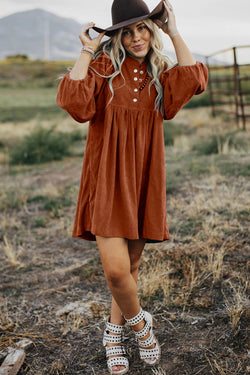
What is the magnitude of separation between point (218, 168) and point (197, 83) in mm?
4357

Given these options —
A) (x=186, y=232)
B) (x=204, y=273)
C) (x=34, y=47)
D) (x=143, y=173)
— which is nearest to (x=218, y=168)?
(x=186, y=232)

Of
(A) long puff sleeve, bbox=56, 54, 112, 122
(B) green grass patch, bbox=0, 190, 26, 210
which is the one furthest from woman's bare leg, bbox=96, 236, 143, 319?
(B) green grass patch, bbox=0, 190, 26, 210

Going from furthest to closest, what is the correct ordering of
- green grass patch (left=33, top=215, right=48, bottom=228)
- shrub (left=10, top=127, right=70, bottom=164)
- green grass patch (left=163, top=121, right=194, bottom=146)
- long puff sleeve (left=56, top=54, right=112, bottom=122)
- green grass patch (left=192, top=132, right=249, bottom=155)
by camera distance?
green grass patch (left=163, top=121, right=194, bottom=146)
shrub (left=10, top=127, right=70, bottom=164)
green grass patch (left=192, top=132, right=249, bottom=155)
green grass patch (left=33, top=215, right=48, bottom=228)
long puff sleeve (left=56, top=54, right=112, bottom=122)

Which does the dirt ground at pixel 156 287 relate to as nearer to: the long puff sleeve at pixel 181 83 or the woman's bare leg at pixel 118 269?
the woman's bare leg at pixel 118 269

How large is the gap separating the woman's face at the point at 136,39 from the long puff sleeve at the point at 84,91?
0.15 meters

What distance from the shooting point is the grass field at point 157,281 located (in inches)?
106

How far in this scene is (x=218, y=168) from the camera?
6.55 m

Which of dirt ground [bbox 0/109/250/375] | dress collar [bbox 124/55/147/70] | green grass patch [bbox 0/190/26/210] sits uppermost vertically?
dress collar [bbox 124/55/147/70]

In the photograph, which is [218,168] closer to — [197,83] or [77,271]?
[77,271]

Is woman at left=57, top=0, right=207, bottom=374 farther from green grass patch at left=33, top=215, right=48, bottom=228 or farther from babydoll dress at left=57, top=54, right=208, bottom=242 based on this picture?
green grass patch at left=33, top=215, right=48, bottom=228

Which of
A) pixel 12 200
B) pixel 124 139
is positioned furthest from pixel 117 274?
pixel 12 200

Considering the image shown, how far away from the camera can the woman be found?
2.32 metres

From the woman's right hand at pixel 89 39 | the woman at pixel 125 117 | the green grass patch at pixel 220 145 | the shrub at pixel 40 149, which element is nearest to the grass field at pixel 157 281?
the woman at pixel 125 117

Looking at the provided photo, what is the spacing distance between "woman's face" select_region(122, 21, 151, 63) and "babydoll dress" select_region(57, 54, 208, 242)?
6 cm
